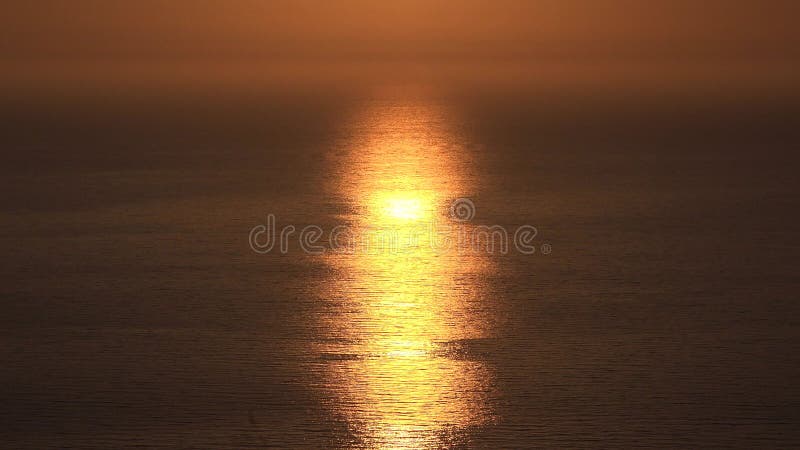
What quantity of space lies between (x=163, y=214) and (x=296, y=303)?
12.3 meters

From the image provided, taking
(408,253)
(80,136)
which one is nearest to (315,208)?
(408,253)

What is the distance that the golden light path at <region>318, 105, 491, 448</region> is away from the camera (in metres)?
18.6

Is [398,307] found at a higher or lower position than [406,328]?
higher

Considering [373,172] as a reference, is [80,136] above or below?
above

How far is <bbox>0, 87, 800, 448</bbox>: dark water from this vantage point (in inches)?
734

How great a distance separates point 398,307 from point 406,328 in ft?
5.83

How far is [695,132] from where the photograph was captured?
227ft

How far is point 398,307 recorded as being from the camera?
83.2ft

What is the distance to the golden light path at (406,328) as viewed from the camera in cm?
1858

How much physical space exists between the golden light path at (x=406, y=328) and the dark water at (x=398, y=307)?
2.5 inches

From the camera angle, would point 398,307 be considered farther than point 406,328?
Yes

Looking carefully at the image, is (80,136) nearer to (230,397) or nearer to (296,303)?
(296,303)

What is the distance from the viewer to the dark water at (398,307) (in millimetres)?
18656

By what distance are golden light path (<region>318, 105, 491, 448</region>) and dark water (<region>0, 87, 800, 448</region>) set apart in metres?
0.06
